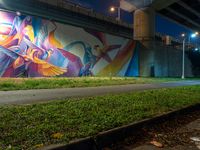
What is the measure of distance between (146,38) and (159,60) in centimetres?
477

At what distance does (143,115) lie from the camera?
6.72 m

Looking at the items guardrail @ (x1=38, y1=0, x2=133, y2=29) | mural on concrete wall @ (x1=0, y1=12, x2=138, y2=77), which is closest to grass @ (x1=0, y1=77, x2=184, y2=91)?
mural on concrete wall @ (x1=0, y1=12, x2=138, y2=77)

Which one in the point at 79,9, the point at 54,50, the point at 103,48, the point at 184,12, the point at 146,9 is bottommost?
the point at 54,50

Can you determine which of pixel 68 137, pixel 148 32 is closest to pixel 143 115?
pixel 68 137

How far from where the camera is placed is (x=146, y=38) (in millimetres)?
37438

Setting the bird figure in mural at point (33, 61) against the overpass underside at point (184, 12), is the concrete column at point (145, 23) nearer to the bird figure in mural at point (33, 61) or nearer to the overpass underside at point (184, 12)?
the overpass underside at point (184, 12)

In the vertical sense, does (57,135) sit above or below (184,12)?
below

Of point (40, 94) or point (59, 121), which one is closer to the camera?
point (59, 121)

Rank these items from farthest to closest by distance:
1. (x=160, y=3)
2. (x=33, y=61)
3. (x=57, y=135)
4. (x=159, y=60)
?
(x=159, y=60) → (x=160, y=3) → (x=33, y=61) → (x=57, y=135)

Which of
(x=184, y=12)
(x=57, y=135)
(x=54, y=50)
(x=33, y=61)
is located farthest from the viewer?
(x=184, y=12)

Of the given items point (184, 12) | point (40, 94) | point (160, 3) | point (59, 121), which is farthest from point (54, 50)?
point (184, 12)

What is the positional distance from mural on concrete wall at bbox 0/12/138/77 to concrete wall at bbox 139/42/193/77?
4.42 meters

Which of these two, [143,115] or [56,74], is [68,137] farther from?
[56,74]

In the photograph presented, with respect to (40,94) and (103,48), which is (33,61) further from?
(40,94)
